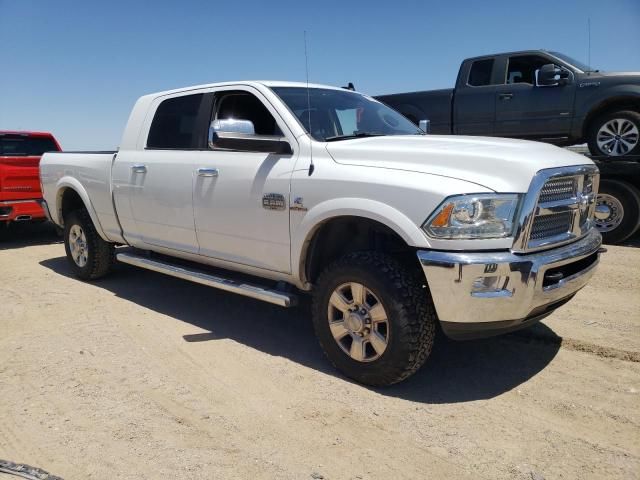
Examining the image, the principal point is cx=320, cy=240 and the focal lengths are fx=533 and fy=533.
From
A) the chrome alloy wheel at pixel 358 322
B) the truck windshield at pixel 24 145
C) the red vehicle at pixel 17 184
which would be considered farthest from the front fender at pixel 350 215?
the truck windshield at pixel 24 145

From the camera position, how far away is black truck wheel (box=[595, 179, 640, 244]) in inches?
262

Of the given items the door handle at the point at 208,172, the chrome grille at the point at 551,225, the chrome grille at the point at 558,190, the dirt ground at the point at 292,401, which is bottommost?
the dirt ground at the point at 292,401

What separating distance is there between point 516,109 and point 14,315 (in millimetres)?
7042

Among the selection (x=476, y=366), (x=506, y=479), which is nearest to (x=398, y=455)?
(x=506, y=479)

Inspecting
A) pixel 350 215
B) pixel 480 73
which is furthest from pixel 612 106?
pixel 350 215

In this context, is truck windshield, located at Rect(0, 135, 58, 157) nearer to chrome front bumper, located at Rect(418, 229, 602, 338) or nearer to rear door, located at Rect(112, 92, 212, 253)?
rear door, located at Rect(112, 92, 212, 253)

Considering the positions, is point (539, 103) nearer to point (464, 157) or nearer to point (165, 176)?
point (464, 157)

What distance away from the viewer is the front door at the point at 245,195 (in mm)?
3738

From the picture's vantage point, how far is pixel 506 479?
97.3 inches

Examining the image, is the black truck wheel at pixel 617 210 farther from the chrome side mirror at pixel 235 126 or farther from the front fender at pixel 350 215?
the chrome side mirror at pixel 235 126

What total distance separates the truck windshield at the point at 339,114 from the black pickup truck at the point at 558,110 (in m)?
3.61

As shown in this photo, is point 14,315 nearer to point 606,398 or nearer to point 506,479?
point 506,479

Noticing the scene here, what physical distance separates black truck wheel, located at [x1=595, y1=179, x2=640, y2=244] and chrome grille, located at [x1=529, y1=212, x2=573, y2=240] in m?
4.05

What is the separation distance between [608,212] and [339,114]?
4.45m
